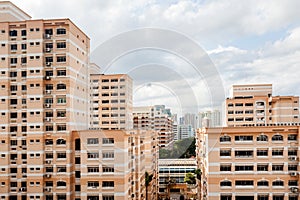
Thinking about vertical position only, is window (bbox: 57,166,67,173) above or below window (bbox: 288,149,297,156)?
below

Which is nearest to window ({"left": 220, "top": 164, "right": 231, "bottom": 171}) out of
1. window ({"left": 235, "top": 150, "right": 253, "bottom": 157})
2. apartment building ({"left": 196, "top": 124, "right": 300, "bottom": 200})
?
apartment building ({"left": 196, "top": 124, "right": 300, "bottom": 200})

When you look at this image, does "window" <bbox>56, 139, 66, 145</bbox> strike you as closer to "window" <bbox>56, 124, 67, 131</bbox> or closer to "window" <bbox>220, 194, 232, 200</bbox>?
"window" <bbox>56, 124, 67, 131</bbox>

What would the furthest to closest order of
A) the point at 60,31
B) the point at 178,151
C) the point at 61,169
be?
1. the point at 178,151
2. the point at 60,31
3. the point at 61,169

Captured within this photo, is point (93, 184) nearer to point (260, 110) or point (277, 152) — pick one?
point (277, 152)

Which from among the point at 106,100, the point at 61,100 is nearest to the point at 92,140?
the point at 61,100

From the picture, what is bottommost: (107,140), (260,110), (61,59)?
(107,140)

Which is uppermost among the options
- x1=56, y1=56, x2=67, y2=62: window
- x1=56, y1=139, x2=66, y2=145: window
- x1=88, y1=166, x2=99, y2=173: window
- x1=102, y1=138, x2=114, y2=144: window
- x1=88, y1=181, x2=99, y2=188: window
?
x1=56, y1=56, x2=67, y2=62: window

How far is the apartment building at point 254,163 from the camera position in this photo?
9820mm

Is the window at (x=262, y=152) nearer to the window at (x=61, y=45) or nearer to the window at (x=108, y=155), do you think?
the window at (x=108, y=155)

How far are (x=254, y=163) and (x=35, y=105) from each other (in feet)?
25.4

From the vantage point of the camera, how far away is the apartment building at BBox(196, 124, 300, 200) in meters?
9.82

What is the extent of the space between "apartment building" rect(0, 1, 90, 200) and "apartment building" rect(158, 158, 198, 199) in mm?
8811

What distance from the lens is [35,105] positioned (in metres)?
9.77

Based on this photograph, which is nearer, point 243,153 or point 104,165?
point 104,165
